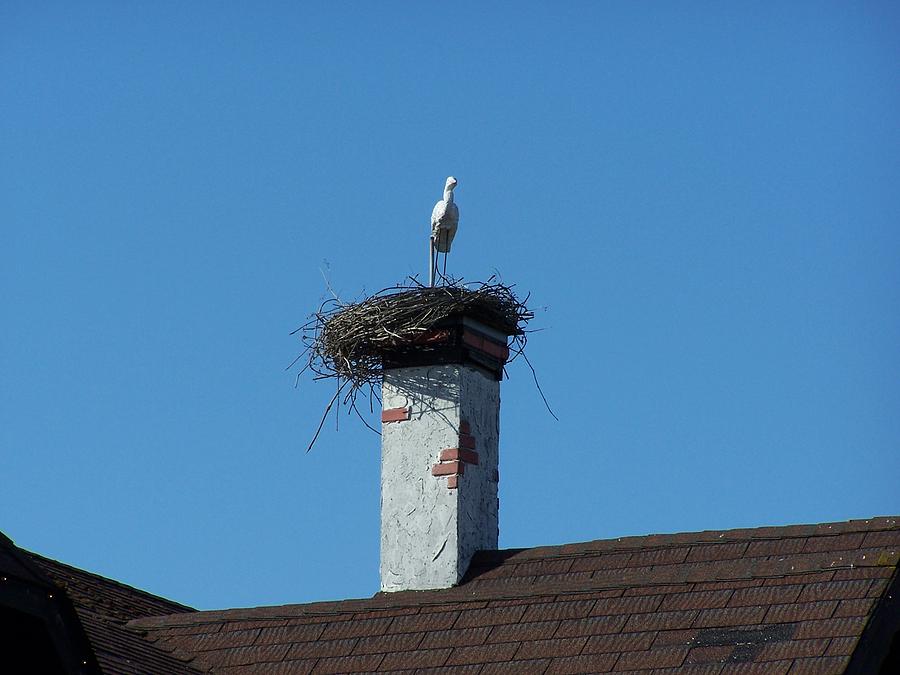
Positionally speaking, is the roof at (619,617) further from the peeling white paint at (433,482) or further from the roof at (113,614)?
the peeling white paint at (433,482)

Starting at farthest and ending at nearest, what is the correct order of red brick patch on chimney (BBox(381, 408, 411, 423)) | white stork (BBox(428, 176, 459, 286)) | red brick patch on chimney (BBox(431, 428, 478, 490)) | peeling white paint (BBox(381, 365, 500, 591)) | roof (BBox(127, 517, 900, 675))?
1. white stork (BBox(428, 176, 459, 286))
2. red brick patch on chimney (BBox(381, 408, 411, 423))
3. red brick patch on chimney (BBox(431, 428, 478, 490))
4. peeling white paint (BBox(381, 365, 500, 591))
5. roof (BBox(127, 517, 900, 675))

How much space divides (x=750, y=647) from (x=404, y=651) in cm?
197

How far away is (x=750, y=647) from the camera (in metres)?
8.87

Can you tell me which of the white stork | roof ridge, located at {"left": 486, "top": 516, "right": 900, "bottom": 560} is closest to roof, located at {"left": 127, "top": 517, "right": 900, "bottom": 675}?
roof ridge, located at {"left": 486, "top": 516, "right": 900, "bottom": 560}

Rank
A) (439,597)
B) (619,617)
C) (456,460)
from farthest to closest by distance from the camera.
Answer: (456,460) → (439,597) → (619,617)

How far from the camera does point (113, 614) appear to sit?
10852mm

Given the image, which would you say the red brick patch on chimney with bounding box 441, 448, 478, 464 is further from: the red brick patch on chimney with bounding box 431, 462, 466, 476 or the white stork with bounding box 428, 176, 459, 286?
the white stork with bounding box 428, 176, 459, 286

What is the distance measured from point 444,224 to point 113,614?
440cm

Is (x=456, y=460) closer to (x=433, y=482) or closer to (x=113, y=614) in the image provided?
(x=433, y=482)

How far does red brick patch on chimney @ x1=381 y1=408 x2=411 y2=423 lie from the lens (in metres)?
11.9

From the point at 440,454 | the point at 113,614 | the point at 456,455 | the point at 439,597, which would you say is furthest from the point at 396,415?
the point at 113,614

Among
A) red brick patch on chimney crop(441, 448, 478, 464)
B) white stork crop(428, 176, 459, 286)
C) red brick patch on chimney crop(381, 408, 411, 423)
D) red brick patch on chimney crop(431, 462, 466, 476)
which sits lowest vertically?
red brick patch on chimney crop(431, 462, 466, 476)

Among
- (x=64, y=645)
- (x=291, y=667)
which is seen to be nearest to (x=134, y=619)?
(x=291, y=667)

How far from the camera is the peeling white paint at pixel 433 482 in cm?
1138
